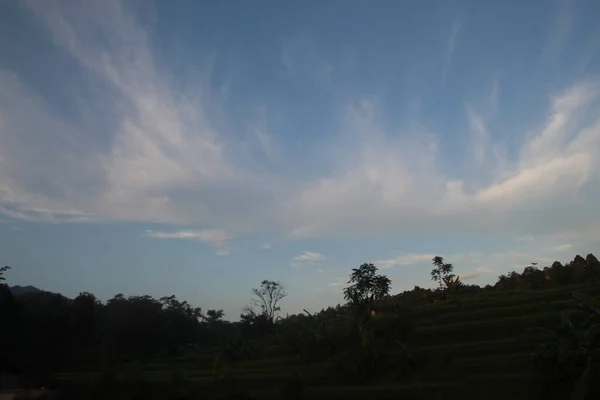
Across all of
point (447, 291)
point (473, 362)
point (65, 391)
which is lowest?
point (65, 391)

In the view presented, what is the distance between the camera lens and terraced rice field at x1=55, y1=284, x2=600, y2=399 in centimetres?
2519

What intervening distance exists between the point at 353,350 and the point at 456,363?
269 inches

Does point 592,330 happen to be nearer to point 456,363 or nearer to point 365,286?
point 456,363

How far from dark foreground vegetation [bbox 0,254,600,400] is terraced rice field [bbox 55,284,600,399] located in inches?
3.8

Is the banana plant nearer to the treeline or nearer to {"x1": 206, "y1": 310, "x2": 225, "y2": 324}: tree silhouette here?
the treeline

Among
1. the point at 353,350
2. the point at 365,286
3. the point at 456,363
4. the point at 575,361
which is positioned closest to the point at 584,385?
the point at 575,361

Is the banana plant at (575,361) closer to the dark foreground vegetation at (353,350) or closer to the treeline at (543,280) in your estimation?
the dark foreground vegetation at (353,350)

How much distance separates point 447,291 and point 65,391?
44323 millimetres

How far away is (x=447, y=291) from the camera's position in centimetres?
6112

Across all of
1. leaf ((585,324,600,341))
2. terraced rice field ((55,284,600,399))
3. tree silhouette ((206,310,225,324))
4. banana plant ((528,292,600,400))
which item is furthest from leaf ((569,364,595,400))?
tree silhouette ((206,310,225,324))

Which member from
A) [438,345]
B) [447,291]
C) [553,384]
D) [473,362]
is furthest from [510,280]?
[553,384]

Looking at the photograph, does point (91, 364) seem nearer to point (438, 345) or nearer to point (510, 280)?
point (438, 345)

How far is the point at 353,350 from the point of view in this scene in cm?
3334

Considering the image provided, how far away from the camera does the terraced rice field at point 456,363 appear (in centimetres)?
2519
